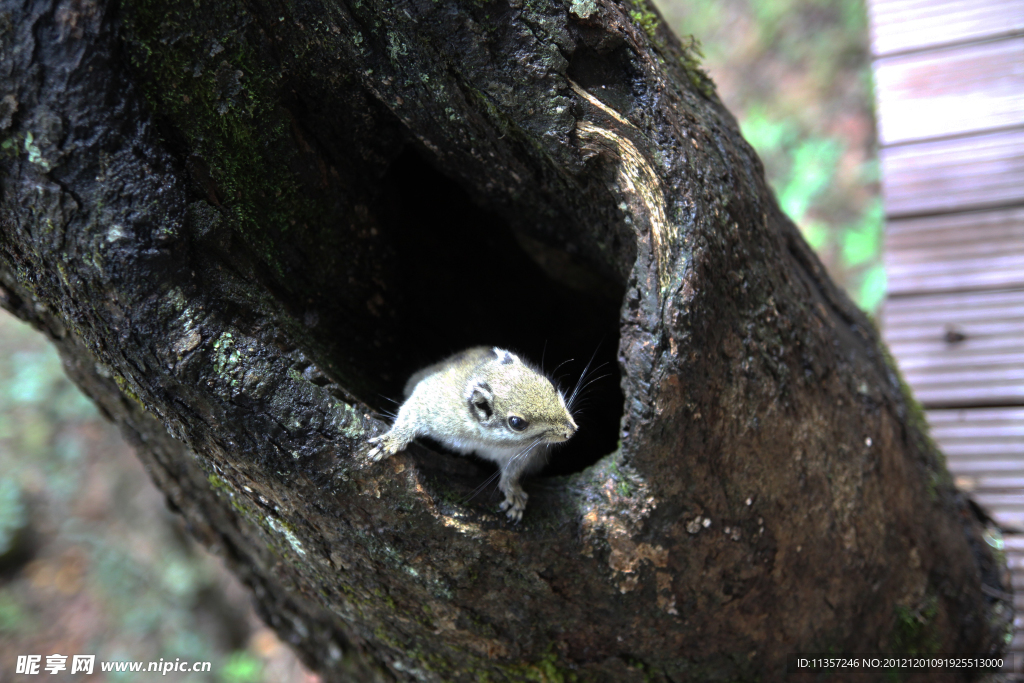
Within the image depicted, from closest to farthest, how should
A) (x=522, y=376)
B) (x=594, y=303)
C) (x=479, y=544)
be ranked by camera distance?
(x=479, y=544), (x=522, y=376), (x=594, y=303)

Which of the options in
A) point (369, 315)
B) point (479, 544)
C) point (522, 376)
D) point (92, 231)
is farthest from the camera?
point (369, 315)

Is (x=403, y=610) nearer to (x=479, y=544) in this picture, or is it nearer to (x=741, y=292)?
(x=479, y=544)

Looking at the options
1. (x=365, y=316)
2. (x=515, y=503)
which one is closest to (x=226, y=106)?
(x=365, y=316)

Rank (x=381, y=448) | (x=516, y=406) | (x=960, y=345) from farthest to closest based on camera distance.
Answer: (x=960, y=345)
(x=516, y=406)
(x=381, y=448)

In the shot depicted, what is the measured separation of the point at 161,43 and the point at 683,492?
8.55 feet

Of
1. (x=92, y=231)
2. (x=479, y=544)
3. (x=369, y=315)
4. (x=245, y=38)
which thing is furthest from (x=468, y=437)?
(x=245, y=38)

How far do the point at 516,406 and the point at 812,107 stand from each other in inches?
340

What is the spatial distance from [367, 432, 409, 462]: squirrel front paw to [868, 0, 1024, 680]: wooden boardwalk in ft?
14.0

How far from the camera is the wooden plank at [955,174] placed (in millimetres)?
4898

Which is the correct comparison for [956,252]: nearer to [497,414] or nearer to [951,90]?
[951,90]

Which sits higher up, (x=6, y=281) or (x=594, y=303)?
(x=594, y=303)

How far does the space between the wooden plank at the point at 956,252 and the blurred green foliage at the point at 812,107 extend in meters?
2.38

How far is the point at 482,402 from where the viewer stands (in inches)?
120

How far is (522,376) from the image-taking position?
10.0ft
